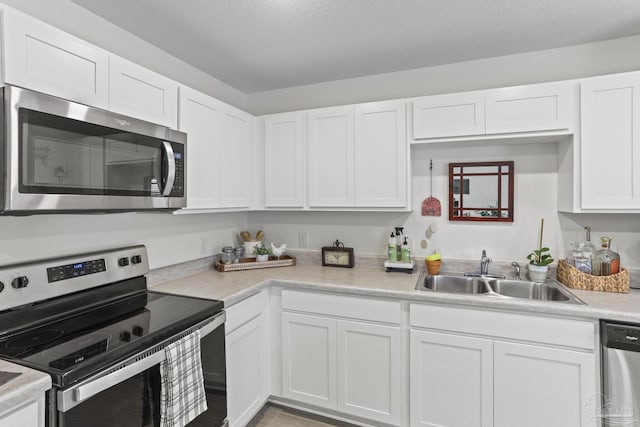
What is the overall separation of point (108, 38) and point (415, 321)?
2.37 metres

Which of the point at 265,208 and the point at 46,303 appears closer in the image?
the point at 46,303

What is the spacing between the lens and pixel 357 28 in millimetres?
1990

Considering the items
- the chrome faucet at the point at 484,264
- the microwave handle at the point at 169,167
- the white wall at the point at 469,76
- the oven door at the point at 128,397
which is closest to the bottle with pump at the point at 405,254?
the chrome faucet at the point at 484,264

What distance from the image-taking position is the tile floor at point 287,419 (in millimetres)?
2201

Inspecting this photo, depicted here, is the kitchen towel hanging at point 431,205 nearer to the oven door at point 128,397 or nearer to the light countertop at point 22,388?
the oven door at point 128,397

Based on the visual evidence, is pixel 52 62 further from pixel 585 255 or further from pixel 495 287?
pixel 585 255

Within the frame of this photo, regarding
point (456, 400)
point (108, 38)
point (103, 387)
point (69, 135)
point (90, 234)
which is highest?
point (108, 38)

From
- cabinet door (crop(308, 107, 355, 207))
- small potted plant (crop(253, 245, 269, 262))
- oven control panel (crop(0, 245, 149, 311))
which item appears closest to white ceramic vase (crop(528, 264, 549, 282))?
cabinet door (crop(308, 107, 355, 207))

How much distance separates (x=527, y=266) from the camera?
228 cm

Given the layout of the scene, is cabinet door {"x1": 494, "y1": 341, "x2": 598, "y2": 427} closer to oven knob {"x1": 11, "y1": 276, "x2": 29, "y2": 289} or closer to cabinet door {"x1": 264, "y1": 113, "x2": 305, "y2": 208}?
cabinet door {"x1": 264, "y1": 113, "x2": 305, "y2": 208}

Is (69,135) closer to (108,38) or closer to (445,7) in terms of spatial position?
(108,38)

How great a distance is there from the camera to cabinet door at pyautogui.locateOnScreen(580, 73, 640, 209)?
1869 millimetres

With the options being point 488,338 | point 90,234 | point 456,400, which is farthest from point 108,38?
point 456,400

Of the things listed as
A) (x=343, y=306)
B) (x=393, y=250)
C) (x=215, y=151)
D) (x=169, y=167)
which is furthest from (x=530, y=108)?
(x=169, y=167)
